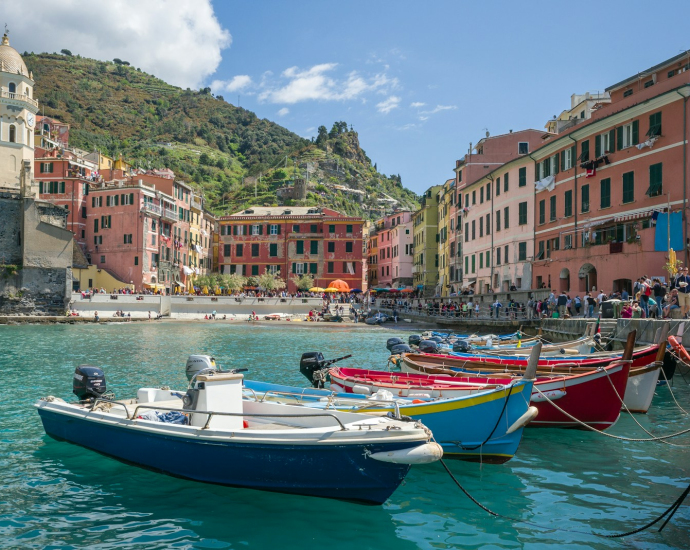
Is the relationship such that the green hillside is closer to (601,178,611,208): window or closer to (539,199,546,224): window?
(539,199,546,224): window

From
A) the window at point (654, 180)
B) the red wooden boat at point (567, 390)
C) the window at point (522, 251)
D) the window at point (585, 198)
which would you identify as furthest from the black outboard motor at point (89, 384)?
the window at point (522, 251)

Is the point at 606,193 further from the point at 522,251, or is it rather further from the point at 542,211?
the point at 522,251

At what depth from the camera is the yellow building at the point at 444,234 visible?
6675 centimetres

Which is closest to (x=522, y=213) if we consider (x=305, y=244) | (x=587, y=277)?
(x=587, y=277)

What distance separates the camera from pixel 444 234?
7000 centimetres

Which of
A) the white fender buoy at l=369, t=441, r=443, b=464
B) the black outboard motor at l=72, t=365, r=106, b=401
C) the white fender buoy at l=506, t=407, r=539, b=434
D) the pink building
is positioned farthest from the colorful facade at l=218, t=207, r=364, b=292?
the white fender buoy at l=369, t=441, r=443, b=464

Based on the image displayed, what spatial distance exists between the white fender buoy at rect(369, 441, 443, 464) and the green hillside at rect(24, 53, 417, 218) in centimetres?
9733

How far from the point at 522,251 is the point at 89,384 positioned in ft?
123

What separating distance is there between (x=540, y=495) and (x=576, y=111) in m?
46.2

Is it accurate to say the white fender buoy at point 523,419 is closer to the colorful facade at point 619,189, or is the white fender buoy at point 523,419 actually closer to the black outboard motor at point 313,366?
the black outboard motor at point 313,366

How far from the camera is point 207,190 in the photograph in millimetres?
129250

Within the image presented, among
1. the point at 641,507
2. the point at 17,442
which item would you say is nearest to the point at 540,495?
the point at 641,507

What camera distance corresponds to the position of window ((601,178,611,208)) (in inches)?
1356

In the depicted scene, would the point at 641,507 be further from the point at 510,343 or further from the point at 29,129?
the point at 29,129
